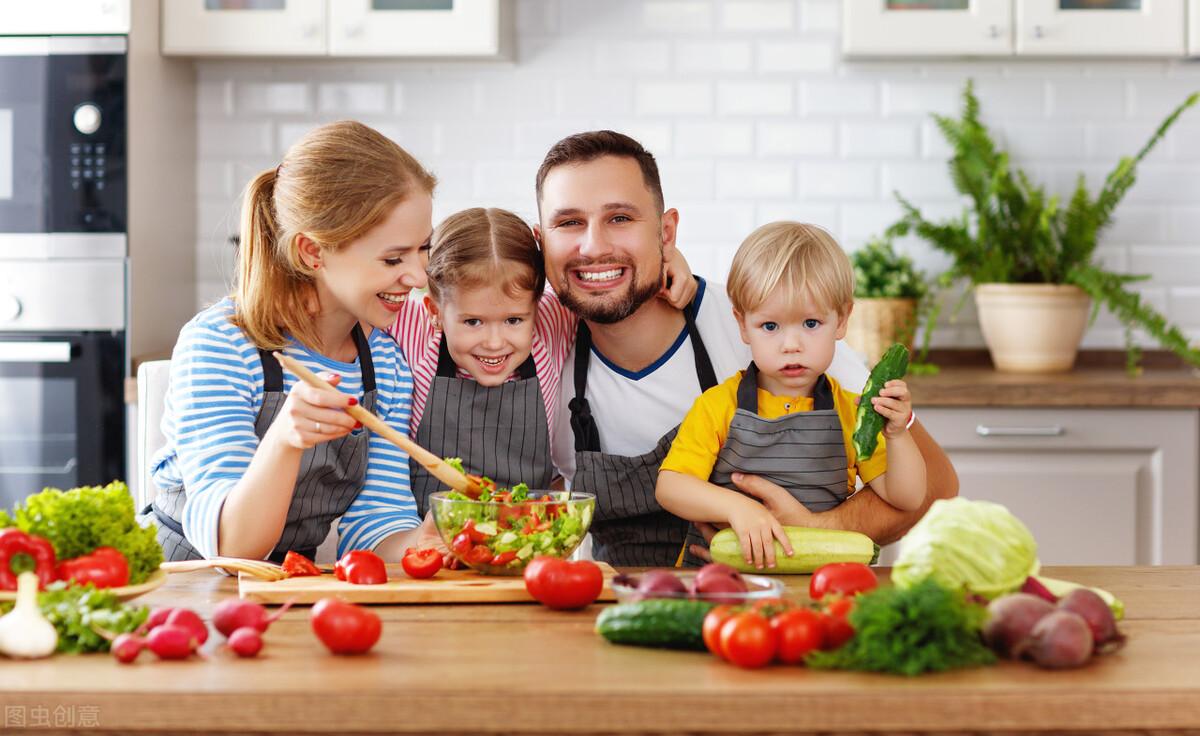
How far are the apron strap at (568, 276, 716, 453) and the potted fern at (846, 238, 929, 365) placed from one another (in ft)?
4.10

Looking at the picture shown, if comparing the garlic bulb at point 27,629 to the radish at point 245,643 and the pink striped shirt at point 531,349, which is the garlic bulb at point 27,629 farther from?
the pink striped shirt at point 531,349

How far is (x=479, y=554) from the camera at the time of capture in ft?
5.48

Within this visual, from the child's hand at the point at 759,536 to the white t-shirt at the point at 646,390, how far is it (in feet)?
1.83

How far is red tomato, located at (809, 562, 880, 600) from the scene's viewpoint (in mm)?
1486

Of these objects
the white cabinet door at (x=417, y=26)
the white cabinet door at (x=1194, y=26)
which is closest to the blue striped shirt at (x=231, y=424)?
the white cabinet door at (x=417, y=26)

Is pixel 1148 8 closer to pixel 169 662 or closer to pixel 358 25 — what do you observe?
pixel 358 25

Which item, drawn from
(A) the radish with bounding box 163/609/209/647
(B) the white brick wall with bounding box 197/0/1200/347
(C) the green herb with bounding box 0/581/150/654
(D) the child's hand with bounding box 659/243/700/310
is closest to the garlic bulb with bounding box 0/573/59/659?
(C) the green herb with bounding box 0/581/150/654

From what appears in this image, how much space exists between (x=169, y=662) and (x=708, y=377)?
1.32 m

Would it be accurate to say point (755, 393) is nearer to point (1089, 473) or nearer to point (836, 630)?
point (836, 630)

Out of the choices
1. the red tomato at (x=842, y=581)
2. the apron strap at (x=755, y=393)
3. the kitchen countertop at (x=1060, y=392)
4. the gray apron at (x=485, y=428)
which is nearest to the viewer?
the red tomato at (x=842, y=581)

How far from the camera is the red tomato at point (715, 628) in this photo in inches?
50.2

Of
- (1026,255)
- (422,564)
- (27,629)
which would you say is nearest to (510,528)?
(422,564)

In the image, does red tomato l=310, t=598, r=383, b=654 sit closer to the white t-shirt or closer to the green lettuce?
the green lettuce

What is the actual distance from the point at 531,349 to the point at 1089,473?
70.3 inches
